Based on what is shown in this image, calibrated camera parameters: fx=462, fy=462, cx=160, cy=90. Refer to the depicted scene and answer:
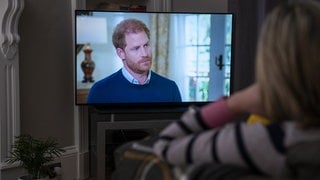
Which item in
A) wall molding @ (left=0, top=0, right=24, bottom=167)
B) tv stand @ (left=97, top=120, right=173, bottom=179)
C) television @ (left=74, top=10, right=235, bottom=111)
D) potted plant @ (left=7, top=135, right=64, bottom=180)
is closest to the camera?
potted plant @ (left=7, top=135, right=64, bottom=180)

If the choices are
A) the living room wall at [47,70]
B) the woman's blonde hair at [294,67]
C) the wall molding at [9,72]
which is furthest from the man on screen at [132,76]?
the woman's blonde hair at [294,67]

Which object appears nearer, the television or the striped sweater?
the striped sweater

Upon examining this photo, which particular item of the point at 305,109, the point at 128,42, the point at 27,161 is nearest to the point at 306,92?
the point at 305,109

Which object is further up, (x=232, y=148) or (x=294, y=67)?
(x=294, y=67)

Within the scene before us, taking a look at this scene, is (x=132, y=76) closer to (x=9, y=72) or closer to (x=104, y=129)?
(x=104, y=129)

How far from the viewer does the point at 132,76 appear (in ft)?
11.6

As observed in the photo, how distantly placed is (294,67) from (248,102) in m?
0.13

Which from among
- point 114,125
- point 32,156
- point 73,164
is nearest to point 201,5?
point 114,125

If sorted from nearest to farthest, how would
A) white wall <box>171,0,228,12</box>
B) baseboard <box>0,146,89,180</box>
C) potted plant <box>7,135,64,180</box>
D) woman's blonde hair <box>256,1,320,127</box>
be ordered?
woman's blonde hair <box>256,1,320,127</box> → potted plant <box>7,135,64,180</box> → baseboard <box>0,146,89,180</box> → white wall <box>171,0,228,12</box>

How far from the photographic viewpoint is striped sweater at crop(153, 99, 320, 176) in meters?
0.85

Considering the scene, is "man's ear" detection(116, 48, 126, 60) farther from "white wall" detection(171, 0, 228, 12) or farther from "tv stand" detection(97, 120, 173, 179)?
"white wall" detection(171, 0, 228, 12)

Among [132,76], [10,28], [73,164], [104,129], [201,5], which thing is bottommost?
[73,164]

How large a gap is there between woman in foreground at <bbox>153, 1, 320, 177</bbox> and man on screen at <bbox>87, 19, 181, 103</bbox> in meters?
2.62

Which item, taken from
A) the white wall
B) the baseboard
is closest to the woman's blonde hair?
the baseboard
